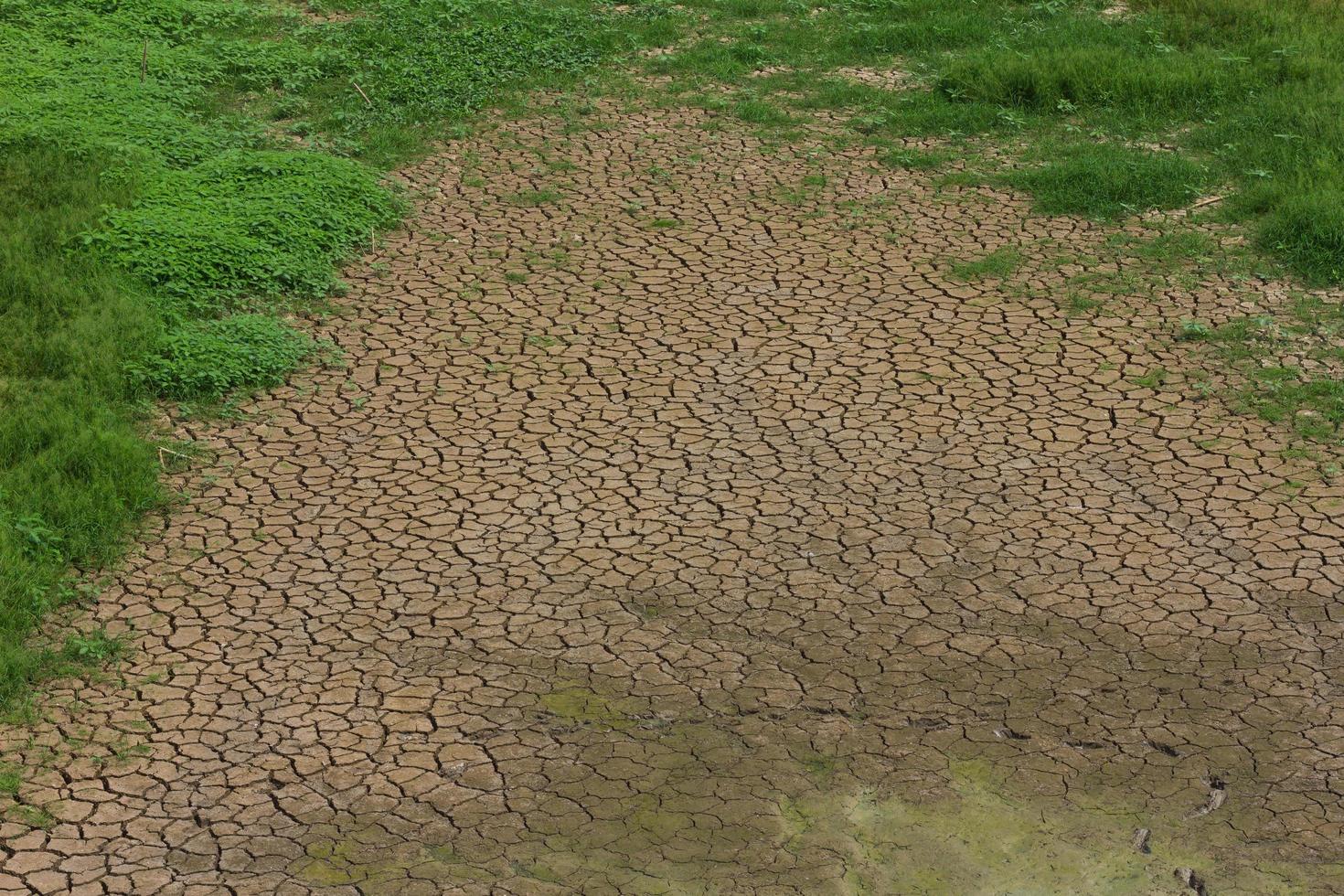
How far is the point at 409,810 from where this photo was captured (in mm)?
5223

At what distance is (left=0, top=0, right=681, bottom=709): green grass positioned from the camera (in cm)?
679

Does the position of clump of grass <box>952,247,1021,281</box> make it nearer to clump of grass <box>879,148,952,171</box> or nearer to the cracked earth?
the cracked earth

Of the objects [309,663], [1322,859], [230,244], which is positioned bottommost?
[1322,859]

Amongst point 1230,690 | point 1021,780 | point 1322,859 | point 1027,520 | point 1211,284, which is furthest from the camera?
point 1211,284

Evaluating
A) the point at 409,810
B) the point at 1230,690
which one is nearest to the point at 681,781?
the point at 409,810

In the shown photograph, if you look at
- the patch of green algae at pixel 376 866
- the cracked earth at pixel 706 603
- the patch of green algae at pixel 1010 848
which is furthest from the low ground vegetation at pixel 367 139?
the patch of green algae at pixel 1010 848

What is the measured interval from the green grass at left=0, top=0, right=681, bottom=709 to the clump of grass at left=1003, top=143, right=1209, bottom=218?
3679mm

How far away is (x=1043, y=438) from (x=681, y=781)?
272 cm

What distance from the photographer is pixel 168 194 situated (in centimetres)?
919

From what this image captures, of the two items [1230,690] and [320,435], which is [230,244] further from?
[1230,690]

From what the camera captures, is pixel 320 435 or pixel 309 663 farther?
pixel 320 435

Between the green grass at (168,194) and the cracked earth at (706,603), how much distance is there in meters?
0.31

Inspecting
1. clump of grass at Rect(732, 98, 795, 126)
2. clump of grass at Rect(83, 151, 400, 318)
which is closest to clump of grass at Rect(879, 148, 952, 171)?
clump of grass at Rect(732, 98, 795, 126)

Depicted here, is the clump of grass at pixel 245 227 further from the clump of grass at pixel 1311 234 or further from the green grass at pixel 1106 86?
the clump of grass at pixel 1311 234
